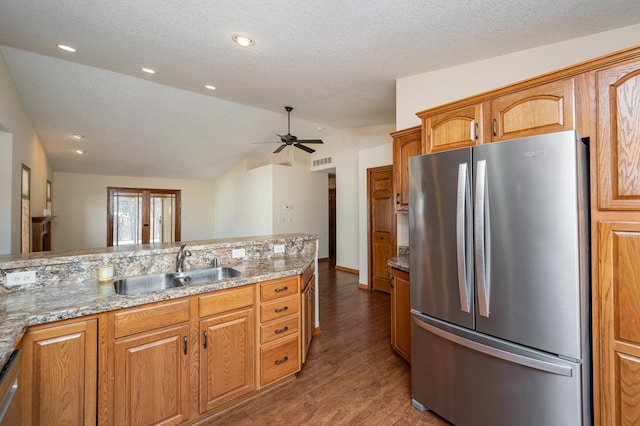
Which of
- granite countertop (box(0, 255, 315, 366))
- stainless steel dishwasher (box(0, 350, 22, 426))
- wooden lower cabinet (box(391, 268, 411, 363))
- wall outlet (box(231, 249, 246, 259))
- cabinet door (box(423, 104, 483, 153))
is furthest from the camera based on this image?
wall outlet (box(231, 249, 246, 259))

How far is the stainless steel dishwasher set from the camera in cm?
101

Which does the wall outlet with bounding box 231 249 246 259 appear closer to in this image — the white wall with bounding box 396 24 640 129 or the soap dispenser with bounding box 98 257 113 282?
the soap dispenser with bounding box 98 257 113 282

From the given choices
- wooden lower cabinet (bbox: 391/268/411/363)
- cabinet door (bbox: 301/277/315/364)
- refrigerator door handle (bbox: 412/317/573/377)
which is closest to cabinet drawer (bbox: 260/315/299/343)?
cabinet door (bbox: 301/277/315/364)

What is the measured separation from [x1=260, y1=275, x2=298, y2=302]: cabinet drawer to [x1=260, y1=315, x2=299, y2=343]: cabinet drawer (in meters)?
0.20

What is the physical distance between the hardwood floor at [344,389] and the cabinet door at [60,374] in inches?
31.5

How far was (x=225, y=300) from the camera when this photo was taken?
195cm

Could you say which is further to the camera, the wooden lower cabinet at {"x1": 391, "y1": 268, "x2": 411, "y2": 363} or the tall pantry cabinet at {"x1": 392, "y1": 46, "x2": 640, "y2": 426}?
the wooden lower cabinet at {"x1": 391, "y1": 268, "x2": 411, "y2": 363}

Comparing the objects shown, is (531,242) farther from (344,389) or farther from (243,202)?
(243,202)

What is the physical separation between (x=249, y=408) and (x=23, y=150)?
4.81 meters

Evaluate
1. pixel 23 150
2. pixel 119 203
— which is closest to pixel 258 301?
pixel 23 150

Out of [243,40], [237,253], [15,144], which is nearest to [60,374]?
[237,253]

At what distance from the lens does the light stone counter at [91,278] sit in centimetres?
137

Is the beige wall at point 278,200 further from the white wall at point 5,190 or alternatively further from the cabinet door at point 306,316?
the white wall at point 5,190

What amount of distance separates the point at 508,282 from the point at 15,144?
5.44 m
